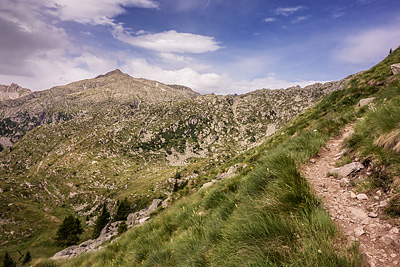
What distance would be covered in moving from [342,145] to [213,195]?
5.41 meters

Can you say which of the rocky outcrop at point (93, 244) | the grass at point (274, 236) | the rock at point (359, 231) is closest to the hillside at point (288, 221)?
the grass at point (274, 236)

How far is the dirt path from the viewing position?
2.26m

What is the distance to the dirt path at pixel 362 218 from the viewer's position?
2.26 m

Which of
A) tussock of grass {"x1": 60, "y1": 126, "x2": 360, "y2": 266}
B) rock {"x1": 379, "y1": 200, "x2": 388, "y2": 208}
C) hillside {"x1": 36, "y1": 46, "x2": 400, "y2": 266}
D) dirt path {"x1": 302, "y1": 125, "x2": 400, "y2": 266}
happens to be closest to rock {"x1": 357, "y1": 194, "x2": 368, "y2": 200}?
dirt path {"x1": 302, "y1": 125, "x2": 400, "y2": 266}

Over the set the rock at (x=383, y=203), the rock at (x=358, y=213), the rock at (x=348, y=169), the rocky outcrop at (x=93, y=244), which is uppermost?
the rock at (x=348, y=169)

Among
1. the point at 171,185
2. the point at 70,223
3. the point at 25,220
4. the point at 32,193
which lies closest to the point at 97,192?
the point at 25,220

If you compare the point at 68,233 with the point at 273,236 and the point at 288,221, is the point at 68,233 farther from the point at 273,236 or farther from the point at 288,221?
the point at 288,221

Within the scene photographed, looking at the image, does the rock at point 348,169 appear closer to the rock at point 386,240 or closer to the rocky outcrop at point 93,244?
the rock at point 386,240

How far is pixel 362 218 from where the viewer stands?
3.01m

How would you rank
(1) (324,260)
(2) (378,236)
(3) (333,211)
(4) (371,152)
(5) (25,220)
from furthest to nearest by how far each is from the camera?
(5) (25,220), (4) (371,152), (3) (333,211), (2) (378,236), (1) (324,260)

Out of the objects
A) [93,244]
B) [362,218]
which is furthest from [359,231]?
[93,244]

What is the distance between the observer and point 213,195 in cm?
673

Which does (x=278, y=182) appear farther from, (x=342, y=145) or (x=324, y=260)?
(x=342, y=145)

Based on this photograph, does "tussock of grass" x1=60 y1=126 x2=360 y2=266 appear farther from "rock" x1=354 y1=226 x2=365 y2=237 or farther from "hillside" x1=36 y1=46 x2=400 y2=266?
"rock" x1=354 y1=226 x2=365 y2=237
